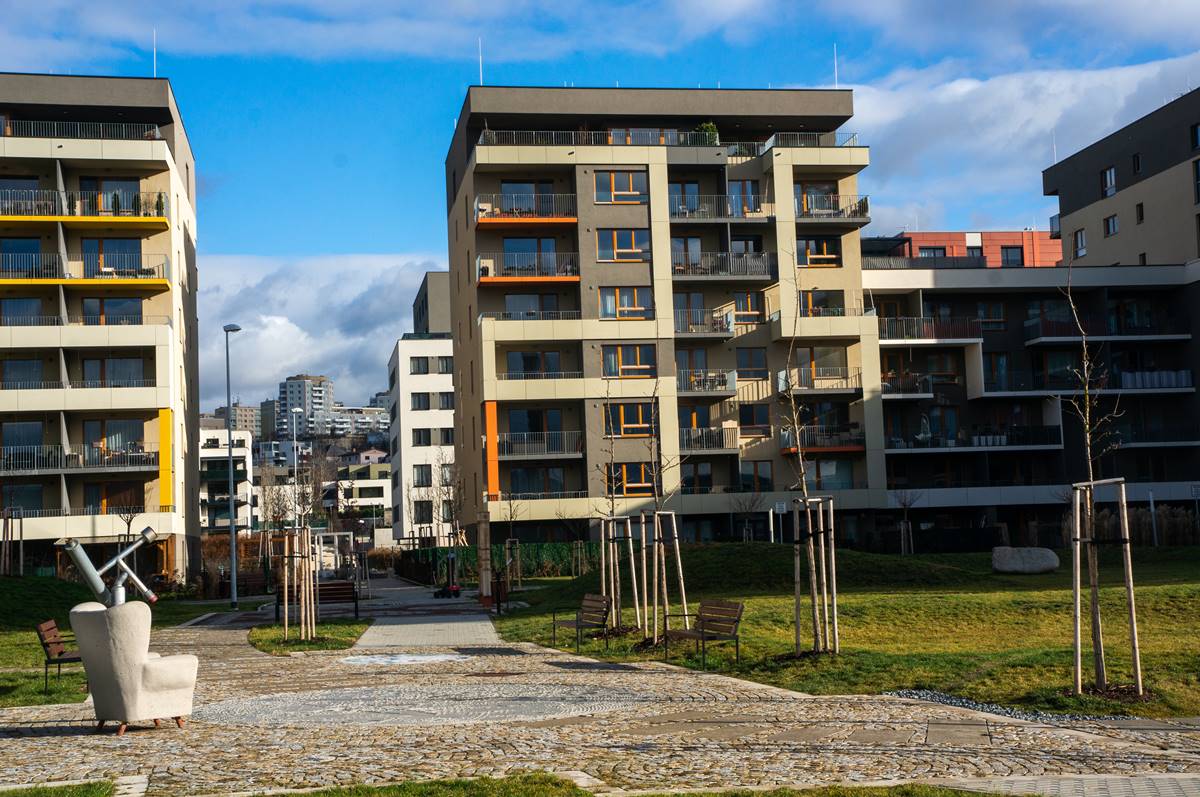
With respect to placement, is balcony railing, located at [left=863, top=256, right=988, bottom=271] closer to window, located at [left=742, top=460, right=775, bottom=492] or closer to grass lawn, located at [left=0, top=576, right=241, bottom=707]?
window, located at [left=742, top=460, right=775, bottom=492]

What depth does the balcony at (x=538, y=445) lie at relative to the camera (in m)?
57.5

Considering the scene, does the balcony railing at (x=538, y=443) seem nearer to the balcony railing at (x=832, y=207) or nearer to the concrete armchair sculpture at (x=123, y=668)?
the balcony railing at (x=832, y=207)

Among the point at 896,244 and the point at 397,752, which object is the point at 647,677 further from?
the point at 896,244

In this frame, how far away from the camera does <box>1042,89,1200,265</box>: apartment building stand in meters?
62.7

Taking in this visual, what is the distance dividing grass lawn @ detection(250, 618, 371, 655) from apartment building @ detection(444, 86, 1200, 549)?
27.6 metres

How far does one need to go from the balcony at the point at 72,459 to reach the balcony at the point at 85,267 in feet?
23.6

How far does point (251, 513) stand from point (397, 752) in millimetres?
119956

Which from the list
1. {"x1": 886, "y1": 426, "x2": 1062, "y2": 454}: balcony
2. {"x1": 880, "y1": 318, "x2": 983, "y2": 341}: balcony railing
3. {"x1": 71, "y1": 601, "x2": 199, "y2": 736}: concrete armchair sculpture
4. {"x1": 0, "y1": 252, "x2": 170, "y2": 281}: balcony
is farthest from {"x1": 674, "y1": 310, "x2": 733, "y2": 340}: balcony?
{"x1": 71, "y1": 601, "x2": 199, "y2": 736}: concrete armchair sculpture

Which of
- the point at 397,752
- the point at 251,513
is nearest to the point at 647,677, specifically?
the point at 397,752

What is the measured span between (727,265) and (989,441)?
1451cm

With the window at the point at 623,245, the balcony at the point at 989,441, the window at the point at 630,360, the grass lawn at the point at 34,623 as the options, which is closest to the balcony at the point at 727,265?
the window at the point at 623,245

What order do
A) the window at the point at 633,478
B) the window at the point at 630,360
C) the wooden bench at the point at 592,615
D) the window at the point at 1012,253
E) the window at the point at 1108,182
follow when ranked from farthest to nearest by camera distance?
the window at the point at 1012,253, the window at the point at 1108,182, the window at the point at 630,360, the window at the point at 633,478, the wooden bench at the point at 592,615

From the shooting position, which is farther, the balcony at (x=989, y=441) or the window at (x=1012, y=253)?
the window at (x=1012, y=253)

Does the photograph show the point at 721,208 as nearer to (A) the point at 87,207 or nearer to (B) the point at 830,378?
(B) the point at 830,378
